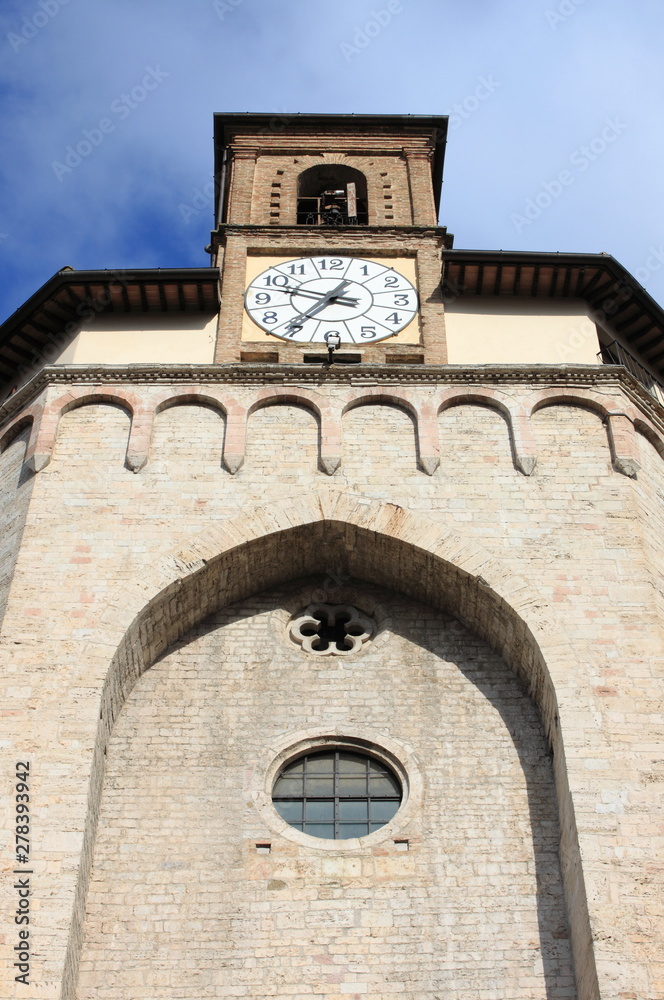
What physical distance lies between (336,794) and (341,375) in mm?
4880

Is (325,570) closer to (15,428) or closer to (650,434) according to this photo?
(15,428)

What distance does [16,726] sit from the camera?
1054 centimetres

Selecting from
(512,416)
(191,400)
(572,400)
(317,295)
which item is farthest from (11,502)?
(572,400)

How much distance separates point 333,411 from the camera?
13602 mm

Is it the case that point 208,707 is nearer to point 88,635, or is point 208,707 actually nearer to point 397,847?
point 88,635

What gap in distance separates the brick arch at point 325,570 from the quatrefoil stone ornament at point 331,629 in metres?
0.43

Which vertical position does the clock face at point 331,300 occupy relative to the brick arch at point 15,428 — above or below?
above

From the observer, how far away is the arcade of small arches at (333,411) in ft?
43.1

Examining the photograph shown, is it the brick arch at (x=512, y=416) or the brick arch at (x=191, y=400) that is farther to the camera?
the brick arch at (x=191, y=400)

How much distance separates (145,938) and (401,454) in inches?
219

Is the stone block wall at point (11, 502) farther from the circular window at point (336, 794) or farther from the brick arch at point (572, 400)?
the brick arch at point (572, 400)

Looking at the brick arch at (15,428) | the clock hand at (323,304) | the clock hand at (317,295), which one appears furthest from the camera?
the clock hand at (317,295)

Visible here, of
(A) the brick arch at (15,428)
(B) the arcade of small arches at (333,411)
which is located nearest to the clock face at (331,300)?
(B) the arcade of small arches at (333,411)

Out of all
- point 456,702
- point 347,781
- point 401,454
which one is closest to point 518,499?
point 401,454
